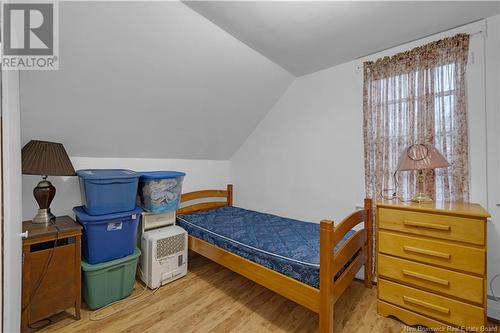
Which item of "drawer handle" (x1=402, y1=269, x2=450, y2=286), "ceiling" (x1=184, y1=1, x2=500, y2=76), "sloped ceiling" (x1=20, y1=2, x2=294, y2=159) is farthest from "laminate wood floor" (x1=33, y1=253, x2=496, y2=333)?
"ceiling" (x1=184, y1=1, x2=500, y2=76)

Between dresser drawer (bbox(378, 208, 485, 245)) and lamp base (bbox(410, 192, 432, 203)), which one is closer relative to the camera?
dresser drawer (bbox(378, 208, 485, 245))

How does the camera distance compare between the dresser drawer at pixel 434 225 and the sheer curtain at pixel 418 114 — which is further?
the sheer curtain at pixel 418 114

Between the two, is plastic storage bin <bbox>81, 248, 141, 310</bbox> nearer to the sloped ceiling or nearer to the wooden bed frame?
the wooden bed frame

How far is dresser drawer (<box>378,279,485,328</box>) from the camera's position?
1.52 meters

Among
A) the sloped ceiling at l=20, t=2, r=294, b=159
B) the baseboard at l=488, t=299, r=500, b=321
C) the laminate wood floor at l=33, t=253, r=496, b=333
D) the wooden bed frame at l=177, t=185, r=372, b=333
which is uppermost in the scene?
the sloped ceiling at l=20, t=2, r=294, b=159

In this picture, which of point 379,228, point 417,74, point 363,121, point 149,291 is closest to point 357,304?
point 379,228

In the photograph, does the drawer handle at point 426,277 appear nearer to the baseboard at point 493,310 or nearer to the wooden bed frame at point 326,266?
the wooden bed frame at point 326,266

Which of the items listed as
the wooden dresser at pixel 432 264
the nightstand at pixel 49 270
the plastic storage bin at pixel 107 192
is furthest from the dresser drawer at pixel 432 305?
the nightstand at pixel 49 270

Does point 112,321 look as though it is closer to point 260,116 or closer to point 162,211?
point 162,211

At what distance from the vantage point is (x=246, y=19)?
1887mm

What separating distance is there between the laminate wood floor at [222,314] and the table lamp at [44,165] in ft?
3.06

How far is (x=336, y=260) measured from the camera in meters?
1.61

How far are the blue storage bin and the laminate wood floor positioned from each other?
479 millimetres

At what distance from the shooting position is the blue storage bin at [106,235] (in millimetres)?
1921
